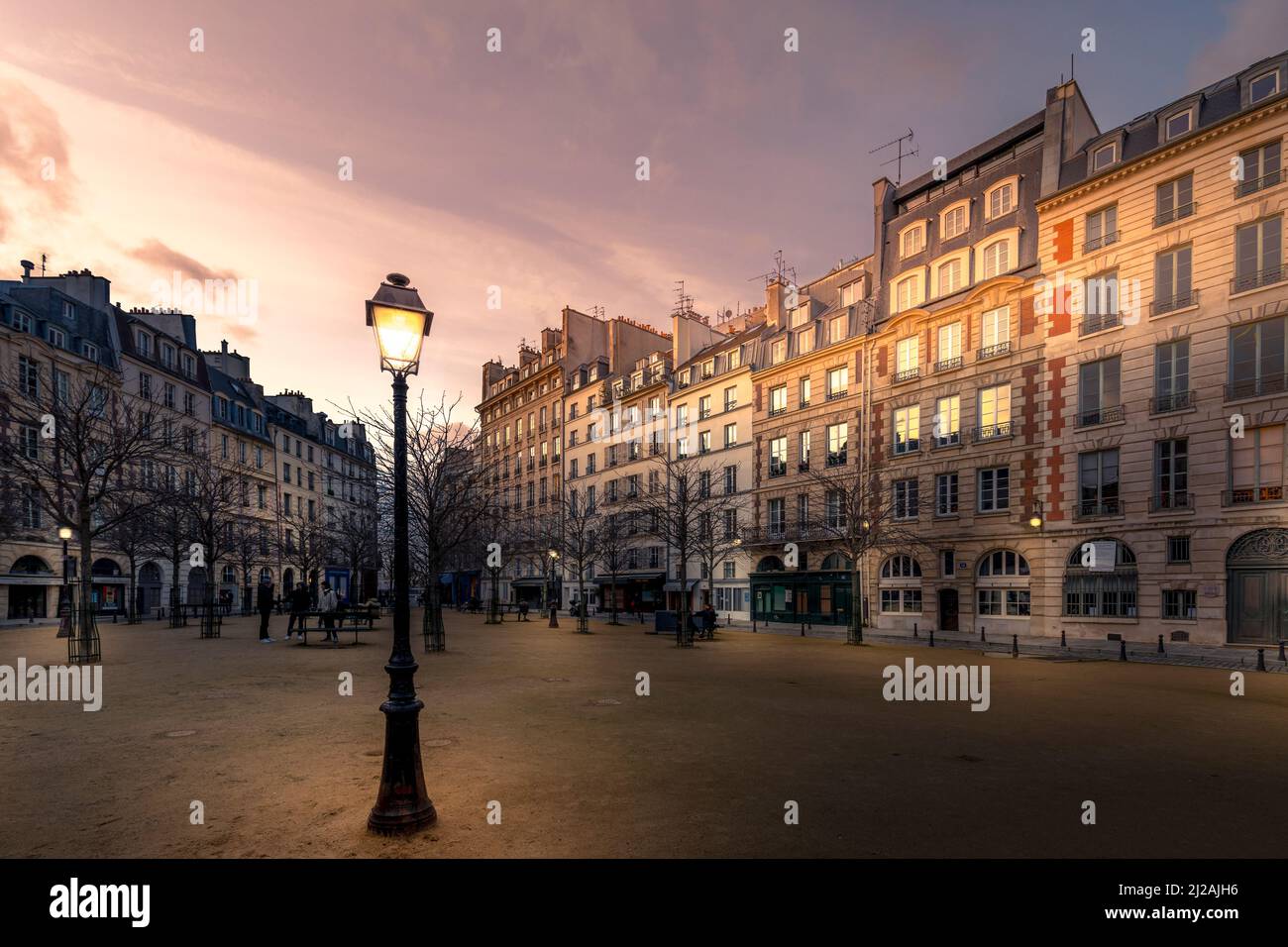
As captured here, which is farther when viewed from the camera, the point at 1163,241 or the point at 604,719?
the point at 1163,241

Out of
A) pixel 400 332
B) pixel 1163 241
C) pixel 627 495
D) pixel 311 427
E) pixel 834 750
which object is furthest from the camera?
pixel 311 427

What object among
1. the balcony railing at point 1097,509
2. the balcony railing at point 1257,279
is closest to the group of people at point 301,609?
the balcony railing at point 1097,509

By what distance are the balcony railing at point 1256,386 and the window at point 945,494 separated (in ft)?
34.7

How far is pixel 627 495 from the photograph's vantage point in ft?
165

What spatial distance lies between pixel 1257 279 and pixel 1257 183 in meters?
3.48

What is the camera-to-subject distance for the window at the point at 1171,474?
2458 centimetres

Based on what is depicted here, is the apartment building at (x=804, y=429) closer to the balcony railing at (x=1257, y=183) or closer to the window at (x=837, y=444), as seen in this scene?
the window at (x=837, y=444)

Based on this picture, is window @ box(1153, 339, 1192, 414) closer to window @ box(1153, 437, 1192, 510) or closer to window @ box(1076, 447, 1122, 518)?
window @ box(1153, 437, 1192, 510)

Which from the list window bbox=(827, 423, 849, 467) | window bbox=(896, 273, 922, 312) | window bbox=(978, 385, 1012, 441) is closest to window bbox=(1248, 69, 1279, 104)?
window bbox=(978, 385, 1012, 441)

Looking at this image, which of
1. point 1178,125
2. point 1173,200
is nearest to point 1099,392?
point 1173,200

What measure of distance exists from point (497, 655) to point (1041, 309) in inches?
1050

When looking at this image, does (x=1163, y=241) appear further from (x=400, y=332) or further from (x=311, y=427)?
(x=311, y=427)
